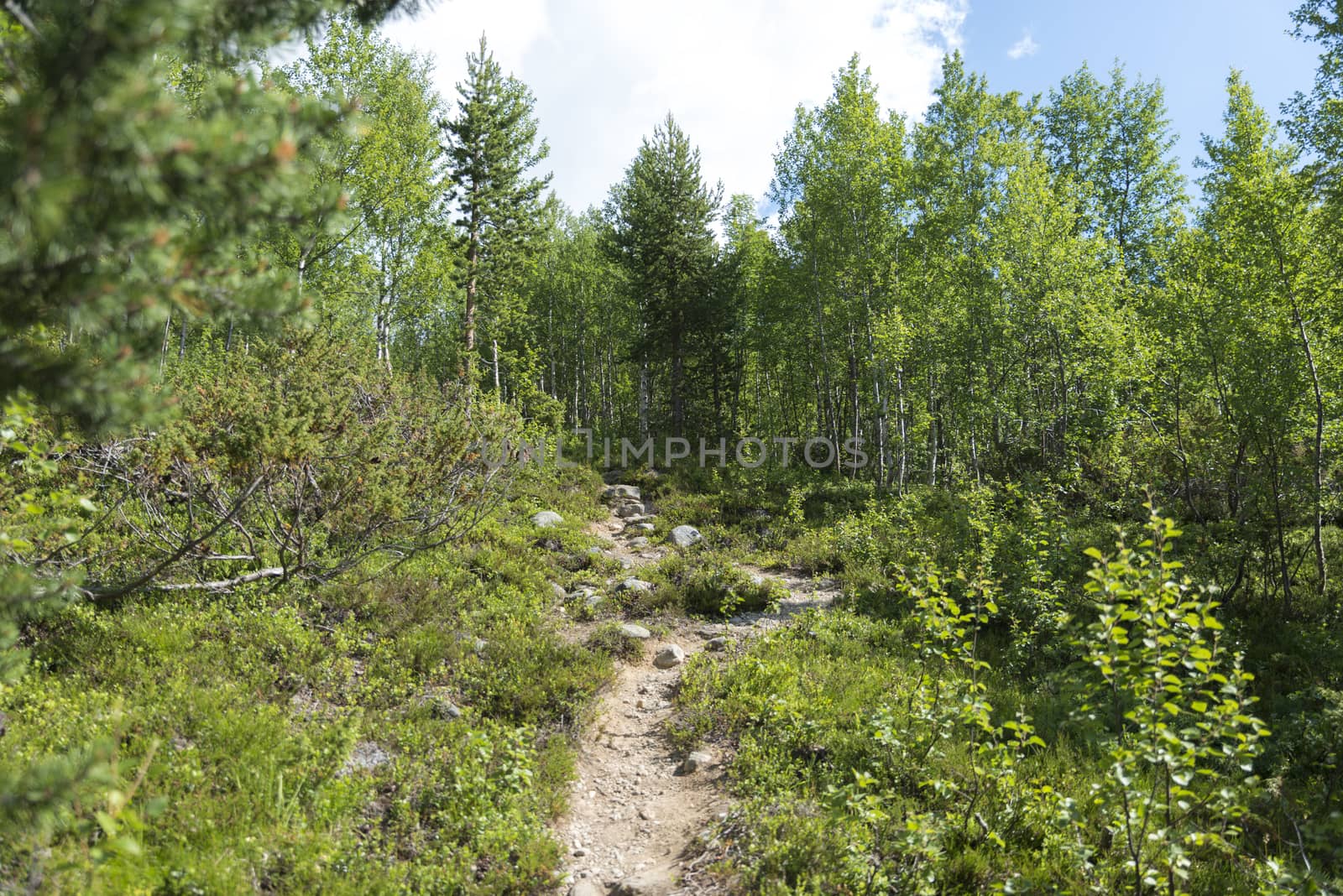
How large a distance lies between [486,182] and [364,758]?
63.7ft

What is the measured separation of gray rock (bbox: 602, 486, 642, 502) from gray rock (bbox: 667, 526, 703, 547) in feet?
14.9

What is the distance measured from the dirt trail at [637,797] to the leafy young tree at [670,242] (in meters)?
17.4

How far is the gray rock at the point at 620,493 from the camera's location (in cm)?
1919

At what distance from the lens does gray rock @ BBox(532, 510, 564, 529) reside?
556 inches

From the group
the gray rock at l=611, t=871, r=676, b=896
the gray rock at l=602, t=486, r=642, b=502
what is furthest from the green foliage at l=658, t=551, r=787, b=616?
the gray rock at l=602, t=486, r=642, b=502

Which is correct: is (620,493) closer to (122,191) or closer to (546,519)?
(546,519)

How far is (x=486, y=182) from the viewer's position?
2086 centimetres

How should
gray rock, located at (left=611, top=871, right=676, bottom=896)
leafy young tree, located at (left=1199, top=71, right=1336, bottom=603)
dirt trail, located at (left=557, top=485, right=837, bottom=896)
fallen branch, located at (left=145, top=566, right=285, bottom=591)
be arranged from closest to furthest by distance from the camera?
gray rock, located at (left=611, top=871, right=676, bottom=896) → dirt trail, located at (left=557, top=485, right=837, bottom=896) → fallen branch, located at (left=145, top=566, right=285, bottom=591) → leafy young tree, located at (left=1199, top=71, right=1336, bottom=603)

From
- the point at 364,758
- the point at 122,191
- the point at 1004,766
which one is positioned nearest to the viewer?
the point at 122,191

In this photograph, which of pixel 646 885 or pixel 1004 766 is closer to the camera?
pixel 1004 766

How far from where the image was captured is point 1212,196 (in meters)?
16.6

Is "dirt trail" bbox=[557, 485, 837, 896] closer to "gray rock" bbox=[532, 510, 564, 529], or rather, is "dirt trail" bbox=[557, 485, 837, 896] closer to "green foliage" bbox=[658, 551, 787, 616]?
"green foliage" bbox=[658, 551, 787, 616]

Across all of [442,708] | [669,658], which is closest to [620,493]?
[669,658]

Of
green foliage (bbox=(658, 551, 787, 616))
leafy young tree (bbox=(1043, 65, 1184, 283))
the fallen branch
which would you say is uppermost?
leafy young tree (bbox=(1043, 65, 1184, 283))
